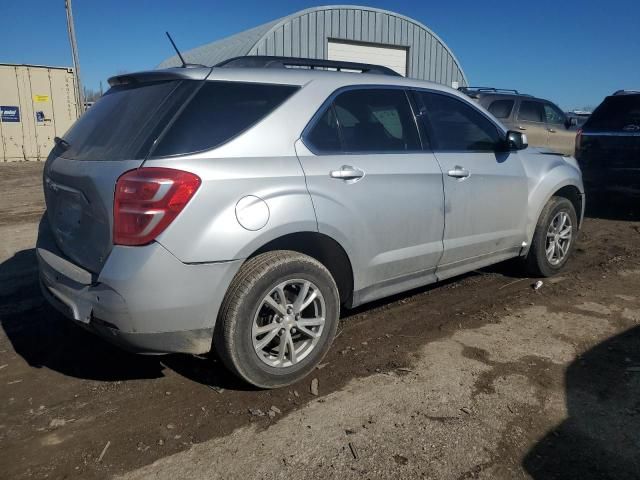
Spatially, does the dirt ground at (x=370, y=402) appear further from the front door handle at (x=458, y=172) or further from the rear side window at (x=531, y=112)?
the rear side window at (x=531, y=112)

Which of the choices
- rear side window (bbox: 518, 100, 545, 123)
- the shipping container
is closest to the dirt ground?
rear side window (bbox: 518, 100, 545, 123)

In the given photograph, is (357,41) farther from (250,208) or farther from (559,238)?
(250,208)

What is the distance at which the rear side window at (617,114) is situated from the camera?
744 cm

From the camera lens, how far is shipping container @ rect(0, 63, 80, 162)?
17.6 m

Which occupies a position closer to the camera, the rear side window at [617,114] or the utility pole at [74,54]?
the rear side window at [617,114]

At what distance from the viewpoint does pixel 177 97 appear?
2760mm

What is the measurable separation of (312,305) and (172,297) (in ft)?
2.90

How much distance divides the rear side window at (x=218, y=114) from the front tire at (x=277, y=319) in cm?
68

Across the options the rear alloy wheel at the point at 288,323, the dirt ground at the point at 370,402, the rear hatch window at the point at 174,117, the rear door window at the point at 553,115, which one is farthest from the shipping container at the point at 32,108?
the rear alloy wheel at the point at 288,323

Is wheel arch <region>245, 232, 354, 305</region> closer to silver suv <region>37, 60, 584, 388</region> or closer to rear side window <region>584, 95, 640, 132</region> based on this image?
silver suv <region>37, 60, 584, 388</region>

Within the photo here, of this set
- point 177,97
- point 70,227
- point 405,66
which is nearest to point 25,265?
point 70,227

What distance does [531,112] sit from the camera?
10.9 metres

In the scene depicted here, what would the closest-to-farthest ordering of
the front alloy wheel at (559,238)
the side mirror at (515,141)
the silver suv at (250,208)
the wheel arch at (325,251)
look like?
the silver suv at (250,208) < the wheel arch at (325,251) < the side mirror at (515,141) < the front alloy wheel at (559,238)

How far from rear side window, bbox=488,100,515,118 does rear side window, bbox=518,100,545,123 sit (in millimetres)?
278
